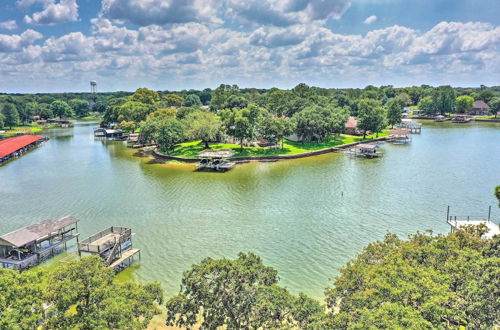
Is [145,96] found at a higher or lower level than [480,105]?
higher

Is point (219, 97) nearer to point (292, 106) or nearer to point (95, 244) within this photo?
point (292, 106)

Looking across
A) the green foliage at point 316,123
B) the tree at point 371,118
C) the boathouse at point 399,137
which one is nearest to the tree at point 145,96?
the green foliage at point 316,123

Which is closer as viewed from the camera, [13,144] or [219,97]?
[13,144]

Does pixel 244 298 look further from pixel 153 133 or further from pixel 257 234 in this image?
pixel 153 133

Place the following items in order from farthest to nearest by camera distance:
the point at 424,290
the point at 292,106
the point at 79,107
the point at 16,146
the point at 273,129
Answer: the point at 79,107, the point at 292,106, the point at 16,146, the point at 273,129, the point at 424,290

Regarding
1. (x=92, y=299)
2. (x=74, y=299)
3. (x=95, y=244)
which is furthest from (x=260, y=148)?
(x=74, y=299)

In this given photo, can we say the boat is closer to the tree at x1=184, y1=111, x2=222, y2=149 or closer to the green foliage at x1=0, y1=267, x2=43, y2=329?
the tree at x1=184, y1=111, x2=222, y2=149

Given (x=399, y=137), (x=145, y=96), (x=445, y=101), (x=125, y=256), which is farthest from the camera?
(x=445, y=101)
